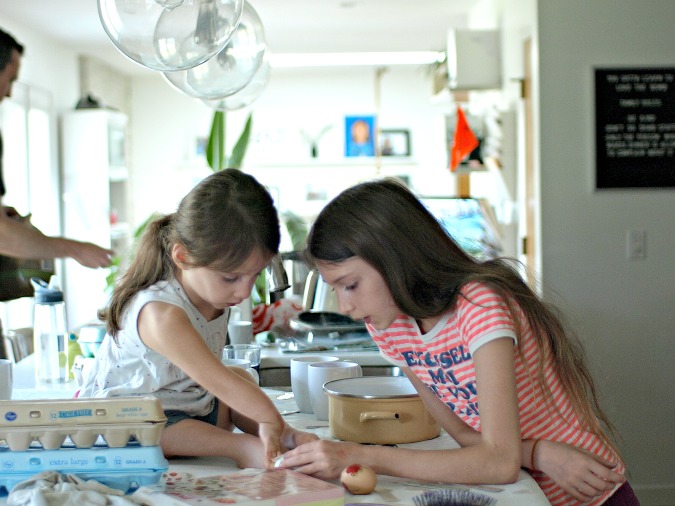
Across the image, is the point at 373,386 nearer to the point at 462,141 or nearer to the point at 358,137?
the point at 462,141

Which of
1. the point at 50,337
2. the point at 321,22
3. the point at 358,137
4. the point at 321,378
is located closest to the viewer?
the point at 321,378

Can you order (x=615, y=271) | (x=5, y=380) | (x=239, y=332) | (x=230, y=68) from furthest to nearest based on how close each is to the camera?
(x=615, y=271) < (x=239, y=332) < (x=230, y=68) < (x=5, y=380)

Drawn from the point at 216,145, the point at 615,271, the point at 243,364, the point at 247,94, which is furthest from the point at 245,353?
the point at 216,145

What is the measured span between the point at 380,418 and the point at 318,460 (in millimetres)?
233

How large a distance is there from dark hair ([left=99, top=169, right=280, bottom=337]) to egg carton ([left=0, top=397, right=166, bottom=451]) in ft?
1.18

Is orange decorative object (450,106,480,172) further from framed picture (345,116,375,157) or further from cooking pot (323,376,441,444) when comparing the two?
framed picture (345,116,375,157)

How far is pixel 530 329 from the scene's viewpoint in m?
1.42

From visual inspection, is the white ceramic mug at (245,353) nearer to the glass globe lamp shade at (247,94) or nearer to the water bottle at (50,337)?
the water bottle at (50,337)

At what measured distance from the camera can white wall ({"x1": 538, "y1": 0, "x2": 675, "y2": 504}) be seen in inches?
148

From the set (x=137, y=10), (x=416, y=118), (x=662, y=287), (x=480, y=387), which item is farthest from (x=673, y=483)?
(x=416, y=118)

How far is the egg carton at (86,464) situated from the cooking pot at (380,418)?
40 cm

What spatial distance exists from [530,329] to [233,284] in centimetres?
49

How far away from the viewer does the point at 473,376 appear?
1427 mm

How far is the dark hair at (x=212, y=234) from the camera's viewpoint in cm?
146
